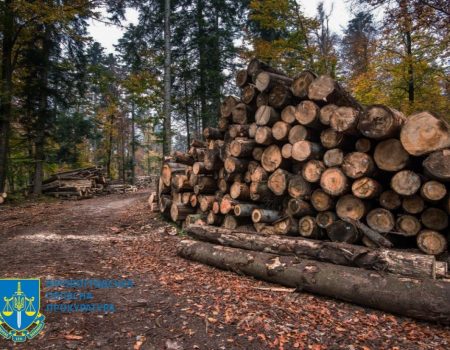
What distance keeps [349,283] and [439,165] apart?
208 centimetres

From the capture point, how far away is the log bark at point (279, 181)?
604cm

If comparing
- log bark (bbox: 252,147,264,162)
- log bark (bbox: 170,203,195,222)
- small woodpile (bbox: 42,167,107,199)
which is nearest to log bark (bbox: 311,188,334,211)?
log bark (bbox: 252,147,264,162)

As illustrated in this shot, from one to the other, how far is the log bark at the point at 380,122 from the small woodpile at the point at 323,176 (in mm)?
15

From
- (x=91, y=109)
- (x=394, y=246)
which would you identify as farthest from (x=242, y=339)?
(x=91, y=109)

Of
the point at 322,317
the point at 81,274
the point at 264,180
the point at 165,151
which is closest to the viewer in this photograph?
the point at 322,317

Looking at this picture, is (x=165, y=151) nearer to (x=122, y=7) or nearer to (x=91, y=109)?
(x=122, y=7)

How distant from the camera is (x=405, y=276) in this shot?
12.5ft

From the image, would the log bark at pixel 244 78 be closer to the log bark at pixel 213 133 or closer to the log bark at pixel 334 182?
the log bark at pixel 213 133

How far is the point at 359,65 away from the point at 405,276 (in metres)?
17.7

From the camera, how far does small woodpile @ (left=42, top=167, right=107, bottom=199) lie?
16.4m

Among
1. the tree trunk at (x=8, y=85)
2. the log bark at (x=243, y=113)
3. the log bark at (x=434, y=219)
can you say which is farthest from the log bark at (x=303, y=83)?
the tree trunk at (x=8, y=85)

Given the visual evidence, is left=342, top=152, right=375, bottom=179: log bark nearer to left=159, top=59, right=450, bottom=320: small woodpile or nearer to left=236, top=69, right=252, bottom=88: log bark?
left=159, top=59, right=450, bottom=320: small woodpile

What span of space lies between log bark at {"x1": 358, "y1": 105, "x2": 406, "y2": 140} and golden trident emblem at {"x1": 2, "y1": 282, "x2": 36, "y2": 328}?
5.10 m

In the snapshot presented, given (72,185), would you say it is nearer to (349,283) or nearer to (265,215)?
(265,215)
